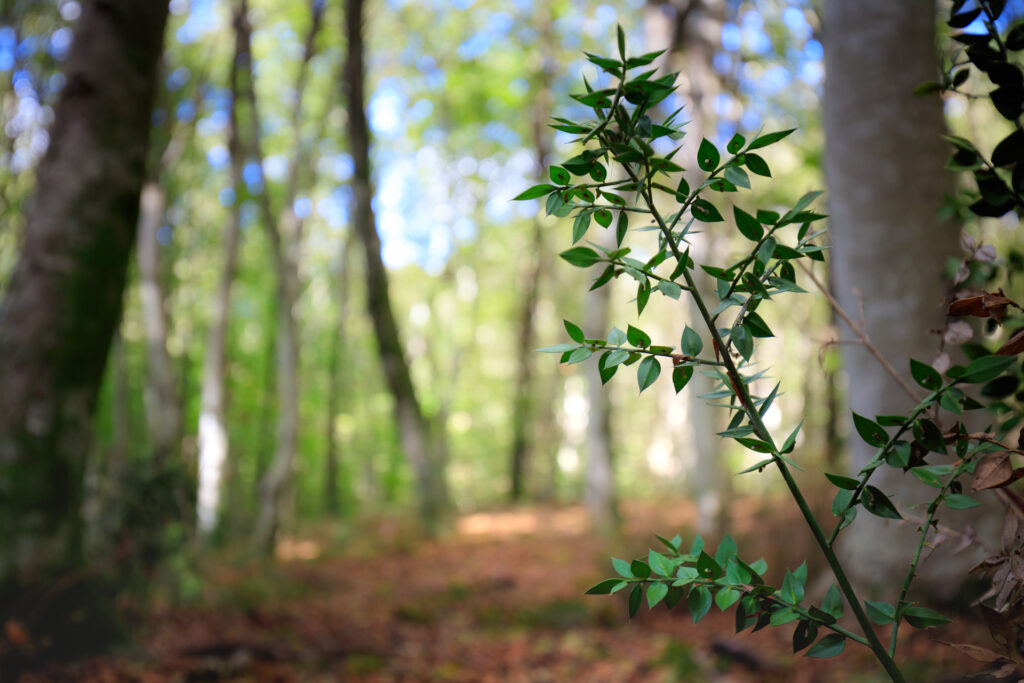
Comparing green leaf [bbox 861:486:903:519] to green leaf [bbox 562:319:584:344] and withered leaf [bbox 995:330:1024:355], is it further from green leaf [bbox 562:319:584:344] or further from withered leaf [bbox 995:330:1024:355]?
green leaf [bbox 562:319:584:344]

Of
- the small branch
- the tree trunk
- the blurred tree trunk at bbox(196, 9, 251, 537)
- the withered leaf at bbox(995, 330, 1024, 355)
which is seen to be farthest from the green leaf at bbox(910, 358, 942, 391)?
the blurred tree trunk at bbox(196, 9, 251, 537)

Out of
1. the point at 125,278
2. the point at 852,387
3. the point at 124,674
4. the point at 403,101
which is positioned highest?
the point at 403,101

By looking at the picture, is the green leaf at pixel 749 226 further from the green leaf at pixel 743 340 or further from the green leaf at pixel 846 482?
the green leaf at pixel 846 482

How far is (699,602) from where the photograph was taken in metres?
0.95

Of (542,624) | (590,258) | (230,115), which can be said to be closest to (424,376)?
(230,115)

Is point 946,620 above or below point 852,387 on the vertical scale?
below

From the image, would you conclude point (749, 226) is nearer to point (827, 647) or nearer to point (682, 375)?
point (682, 375)

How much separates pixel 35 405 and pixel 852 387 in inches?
154

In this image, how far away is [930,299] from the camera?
2.92 m

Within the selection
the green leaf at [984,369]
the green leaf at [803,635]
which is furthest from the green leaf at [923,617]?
the green leaf at [984,369]

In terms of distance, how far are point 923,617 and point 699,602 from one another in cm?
30

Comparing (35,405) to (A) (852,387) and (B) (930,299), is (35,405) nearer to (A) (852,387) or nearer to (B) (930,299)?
(A) (852,387)

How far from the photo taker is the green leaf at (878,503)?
93 cm

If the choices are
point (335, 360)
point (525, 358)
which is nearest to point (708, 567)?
point (525, 358)
